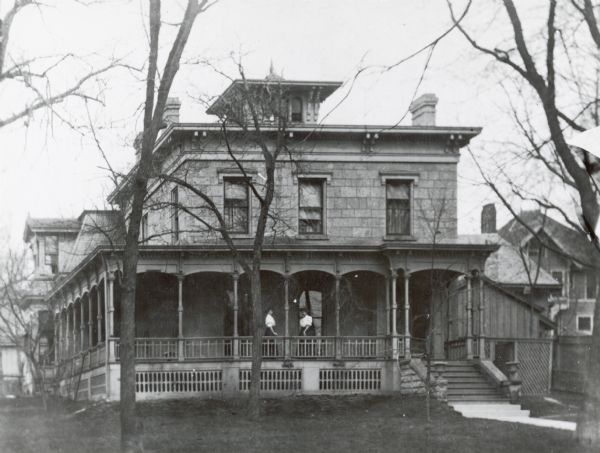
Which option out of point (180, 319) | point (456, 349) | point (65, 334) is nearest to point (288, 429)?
point (180, 319)

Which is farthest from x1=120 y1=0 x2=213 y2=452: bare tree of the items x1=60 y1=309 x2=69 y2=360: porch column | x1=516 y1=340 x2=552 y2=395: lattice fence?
x1=60 y1=309 x2=69 y2=360: porch column

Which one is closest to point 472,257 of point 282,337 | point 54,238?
point 282,337

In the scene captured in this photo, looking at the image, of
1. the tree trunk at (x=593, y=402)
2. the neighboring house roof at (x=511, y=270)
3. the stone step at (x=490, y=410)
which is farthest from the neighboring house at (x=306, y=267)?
the neighboring house roof at (x=511, y=270)

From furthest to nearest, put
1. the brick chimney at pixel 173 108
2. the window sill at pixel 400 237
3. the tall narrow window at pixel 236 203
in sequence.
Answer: the brick chimney at pixel 173 108, the window sill at pixel 400 237, the tall narrow window at pixel 236 203

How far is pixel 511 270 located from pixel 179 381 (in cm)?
1976

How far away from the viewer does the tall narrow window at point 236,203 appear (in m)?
27.5

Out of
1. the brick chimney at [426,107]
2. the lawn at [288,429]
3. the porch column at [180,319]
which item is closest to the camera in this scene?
the lawn at [288,429]

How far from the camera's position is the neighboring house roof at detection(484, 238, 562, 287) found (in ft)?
130

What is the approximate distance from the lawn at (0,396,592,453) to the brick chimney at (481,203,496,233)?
1788 centimetres

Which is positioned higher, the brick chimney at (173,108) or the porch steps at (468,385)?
the brick chimney at (173,108)

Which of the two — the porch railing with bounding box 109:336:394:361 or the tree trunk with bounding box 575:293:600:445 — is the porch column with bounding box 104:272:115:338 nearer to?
the porch railing with bounding box 109:336:394:361

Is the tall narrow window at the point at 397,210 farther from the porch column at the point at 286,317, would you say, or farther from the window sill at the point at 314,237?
the porch column at the point at 286,317

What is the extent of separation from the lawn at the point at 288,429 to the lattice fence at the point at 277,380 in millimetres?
1331

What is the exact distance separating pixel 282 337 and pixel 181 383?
8.96 feet
